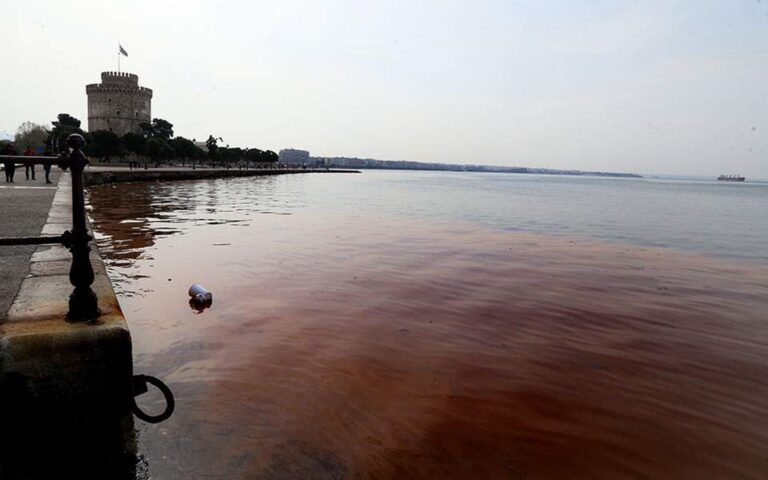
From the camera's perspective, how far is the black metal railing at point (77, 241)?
2.55 meters

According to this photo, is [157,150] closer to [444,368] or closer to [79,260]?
[444,368]

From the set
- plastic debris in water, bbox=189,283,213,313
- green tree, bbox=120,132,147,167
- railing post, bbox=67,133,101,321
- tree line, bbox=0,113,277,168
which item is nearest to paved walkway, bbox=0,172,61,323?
railing post, bbox=67,133,101,321

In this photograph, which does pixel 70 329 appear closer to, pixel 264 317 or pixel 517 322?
pixel 264 317

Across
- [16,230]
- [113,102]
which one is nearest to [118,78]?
[113,102]

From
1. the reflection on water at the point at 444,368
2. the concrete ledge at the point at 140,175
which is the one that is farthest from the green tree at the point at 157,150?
the reflection on water at the point at 444,368

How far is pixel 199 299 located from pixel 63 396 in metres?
3.98

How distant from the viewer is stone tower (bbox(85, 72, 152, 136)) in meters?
79.9

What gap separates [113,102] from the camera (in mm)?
A: 80125

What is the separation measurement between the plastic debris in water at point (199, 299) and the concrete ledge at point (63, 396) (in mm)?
3527

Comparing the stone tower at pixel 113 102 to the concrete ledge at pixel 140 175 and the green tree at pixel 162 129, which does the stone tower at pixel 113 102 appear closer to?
the green tree at pixel 162 129

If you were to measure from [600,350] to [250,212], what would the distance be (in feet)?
53.2

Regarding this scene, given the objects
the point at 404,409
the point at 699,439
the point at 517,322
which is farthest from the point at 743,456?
the point at 517,322

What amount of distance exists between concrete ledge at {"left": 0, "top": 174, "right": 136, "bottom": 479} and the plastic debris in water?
11.6 ft

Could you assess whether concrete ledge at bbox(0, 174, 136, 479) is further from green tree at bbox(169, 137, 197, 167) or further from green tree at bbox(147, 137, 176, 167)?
green tree at bbox(169, 137, 197, 167)
